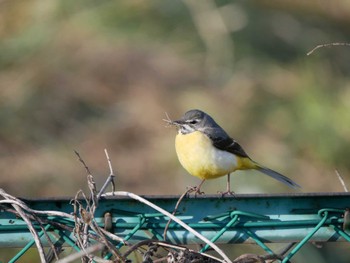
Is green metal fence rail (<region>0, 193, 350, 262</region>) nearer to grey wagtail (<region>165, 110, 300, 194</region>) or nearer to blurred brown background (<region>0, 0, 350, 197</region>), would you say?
grey wagtail (<region>165, 110, 300, 194</region>)

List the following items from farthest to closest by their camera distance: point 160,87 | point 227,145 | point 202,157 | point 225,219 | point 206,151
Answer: point 160,87
point 227,145
point 206,151
point 202,157
point 225,219

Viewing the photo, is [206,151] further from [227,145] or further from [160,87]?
[160,87]

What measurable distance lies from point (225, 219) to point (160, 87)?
7.16 metres

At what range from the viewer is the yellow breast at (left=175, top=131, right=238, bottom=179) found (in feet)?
14.3

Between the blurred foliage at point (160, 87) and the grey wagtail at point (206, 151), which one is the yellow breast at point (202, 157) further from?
the blurred foliage at point (160, 87)

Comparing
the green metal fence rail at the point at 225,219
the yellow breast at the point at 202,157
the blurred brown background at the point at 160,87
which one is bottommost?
the green metal fence rail at the point at 225,219

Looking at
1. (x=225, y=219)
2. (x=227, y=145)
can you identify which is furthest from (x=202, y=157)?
(x=225, y=219)

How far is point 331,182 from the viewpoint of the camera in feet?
25.6

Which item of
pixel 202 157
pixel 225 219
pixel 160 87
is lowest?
pixel 225 219

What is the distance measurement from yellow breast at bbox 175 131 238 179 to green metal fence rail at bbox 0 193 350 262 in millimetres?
1973

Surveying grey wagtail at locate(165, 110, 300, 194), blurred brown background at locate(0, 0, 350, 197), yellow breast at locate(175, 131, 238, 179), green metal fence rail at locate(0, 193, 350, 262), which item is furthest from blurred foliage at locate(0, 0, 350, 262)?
green metal fence rail at locate(0, 193, 350, 262)

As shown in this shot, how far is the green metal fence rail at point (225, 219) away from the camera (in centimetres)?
234

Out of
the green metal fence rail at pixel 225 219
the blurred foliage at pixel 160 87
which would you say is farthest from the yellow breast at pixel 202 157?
the blurred foliage at pixel 160 87

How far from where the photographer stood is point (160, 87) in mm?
9484
